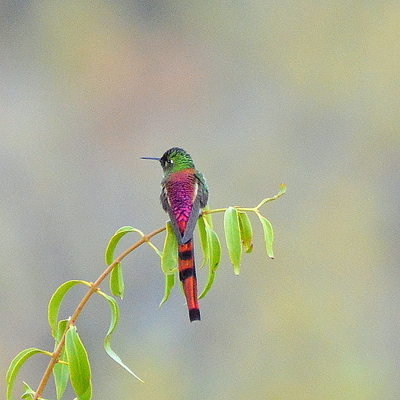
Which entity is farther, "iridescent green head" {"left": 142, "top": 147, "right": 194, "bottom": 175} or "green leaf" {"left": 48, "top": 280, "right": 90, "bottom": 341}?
"iridescent green head" {"left": 142, "top": 147, "right": 194, "bottom": 175}

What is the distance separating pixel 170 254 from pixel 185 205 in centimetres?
17

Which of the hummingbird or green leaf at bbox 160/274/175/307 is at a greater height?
the hummingbird

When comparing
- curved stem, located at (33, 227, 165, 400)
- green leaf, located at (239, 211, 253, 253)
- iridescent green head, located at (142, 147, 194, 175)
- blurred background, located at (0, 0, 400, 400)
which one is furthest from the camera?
blurred background, located at (0, 0, 400, 400)

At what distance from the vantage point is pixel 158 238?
8.01 feet

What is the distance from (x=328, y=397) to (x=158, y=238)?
102 centimetres

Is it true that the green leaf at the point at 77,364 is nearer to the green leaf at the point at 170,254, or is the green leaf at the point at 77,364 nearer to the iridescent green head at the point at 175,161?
the green leaf at the point at 170,254

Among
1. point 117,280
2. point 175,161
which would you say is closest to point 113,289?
point 117,280

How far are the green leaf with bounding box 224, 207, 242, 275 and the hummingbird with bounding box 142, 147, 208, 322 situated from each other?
0.20ft

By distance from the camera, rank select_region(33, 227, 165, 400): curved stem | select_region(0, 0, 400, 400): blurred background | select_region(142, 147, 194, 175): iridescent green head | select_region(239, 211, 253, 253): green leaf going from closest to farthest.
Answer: select_region(33, 227, 165, 400): curved stem, select_region(239, 211, 253, 253): green leaf, select_region(142, 147, 194, 175): iridescent green head, select_region(0, 0, 400, 400): blurred background

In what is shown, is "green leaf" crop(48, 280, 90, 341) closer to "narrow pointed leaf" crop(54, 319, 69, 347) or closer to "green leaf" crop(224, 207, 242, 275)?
"narrow pointed leaf" crop(54, 319, 69, 347)

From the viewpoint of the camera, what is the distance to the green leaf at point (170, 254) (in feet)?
1.91

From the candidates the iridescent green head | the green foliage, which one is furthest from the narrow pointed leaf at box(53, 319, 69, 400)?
the iridescent green head

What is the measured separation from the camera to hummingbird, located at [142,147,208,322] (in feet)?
2.08

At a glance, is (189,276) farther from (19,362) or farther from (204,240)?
(19,362)
